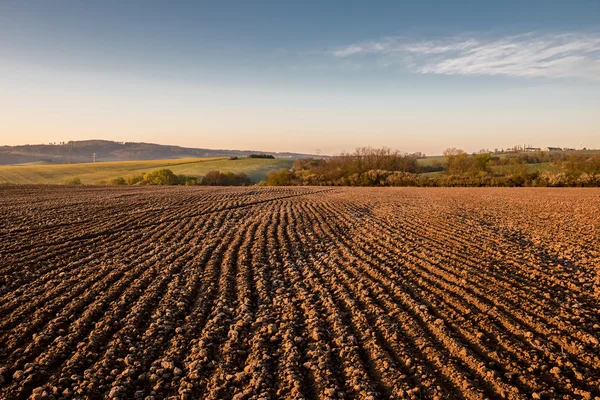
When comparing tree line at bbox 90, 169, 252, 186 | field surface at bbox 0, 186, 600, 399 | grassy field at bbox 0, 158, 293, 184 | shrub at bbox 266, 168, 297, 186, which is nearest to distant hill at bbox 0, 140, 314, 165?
grassy field at bbox 0, 158, 293, 184

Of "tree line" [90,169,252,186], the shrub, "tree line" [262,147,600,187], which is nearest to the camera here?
"tree line" [262,147,600,187]

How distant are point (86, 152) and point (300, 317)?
570 feet

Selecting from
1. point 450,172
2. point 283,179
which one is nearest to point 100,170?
point 283,179

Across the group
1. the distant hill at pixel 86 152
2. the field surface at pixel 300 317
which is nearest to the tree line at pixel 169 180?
the field surface at pixel 300 317

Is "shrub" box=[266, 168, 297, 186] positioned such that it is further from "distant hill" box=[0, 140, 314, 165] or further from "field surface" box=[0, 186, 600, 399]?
"distant hill" box=[0, 140, 314, 165]

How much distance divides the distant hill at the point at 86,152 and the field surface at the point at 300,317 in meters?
140

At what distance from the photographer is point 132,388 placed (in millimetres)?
4656

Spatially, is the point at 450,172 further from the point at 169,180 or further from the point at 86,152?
the point at 86,152

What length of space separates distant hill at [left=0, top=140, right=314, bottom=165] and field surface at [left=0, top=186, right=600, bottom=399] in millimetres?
140254

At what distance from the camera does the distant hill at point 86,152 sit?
133675 mm

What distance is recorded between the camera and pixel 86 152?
155 meters

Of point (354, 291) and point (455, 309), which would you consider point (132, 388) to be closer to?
point (354, 291)

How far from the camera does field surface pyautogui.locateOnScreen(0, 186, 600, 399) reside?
184 inches

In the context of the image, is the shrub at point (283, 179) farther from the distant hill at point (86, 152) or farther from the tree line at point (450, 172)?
the distant hill at point (86, 152)
